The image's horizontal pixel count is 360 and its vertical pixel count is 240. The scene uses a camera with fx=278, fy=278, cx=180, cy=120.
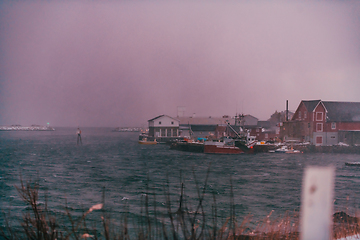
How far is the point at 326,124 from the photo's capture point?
5197 cm

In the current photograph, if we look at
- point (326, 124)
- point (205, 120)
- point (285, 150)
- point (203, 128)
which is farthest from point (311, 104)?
point (205, 120)

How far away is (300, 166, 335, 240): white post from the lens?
551cm

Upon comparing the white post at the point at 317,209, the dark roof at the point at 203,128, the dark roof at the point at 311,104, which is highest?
the dark roof at the point at 311,104

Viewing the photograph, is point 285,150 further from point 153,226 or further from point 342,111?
point 153,226

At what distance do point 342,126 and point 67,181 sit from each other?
1943 inches

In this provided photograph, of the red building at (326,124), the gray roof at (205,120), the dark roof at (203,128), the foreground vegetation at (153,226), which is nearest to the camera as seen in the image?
the foreground vegetation at (153,226)

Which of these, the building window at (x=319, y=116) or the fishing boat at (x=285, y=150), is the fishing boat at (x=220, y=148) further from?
the building window at (x=319, y=116)

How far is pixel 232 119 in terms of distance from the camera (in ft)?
283

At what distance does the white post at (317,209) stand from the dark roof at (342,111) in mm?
52064

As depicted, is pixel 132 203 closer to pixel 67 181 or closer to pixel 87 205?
pixel 87 205

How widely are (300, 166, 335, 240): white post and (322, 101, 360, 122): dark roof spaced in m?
52.1

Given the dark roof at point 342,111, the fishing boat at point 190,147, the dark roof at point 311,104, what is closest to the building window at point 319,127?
the dark roof at point 342,111

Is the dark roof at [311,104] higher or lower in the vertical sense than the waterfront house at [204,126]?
higher

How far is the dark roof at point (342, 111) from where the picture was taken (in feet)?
172
